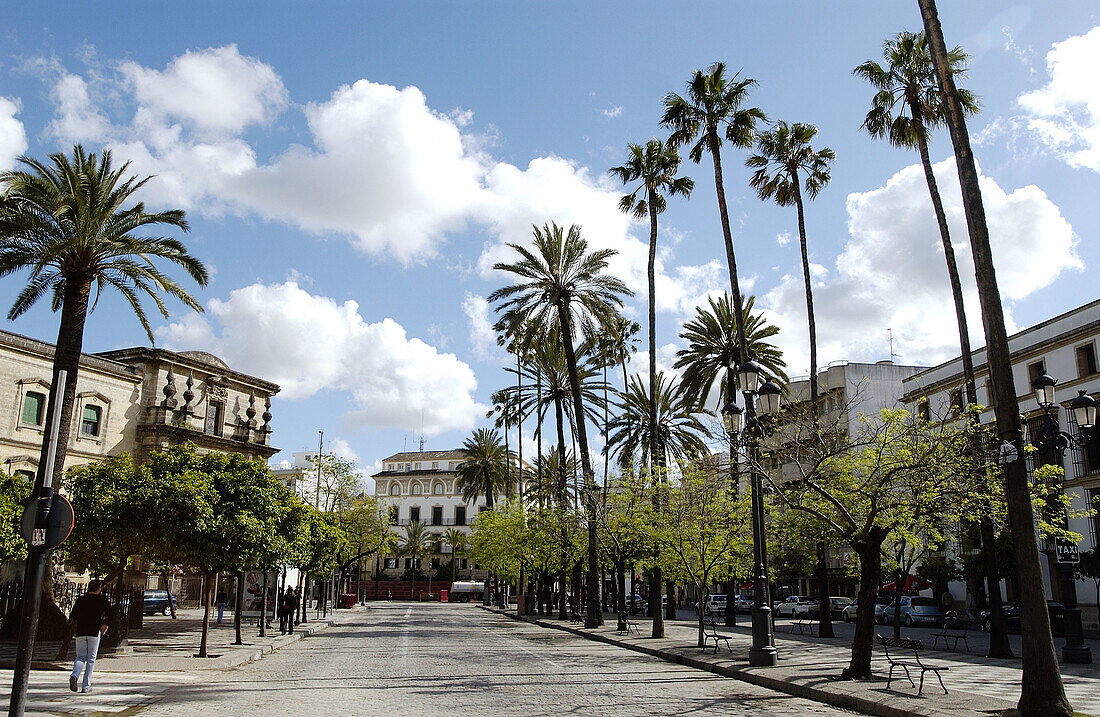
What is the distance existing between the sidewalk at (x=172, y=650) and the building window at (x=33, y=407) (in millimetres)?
12462

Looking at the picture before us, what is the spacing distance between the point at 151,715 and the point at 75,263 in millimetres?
14870

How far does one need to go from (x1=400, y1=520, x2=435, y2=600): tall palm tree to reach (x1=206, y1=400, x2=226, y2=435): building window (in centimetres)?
5415

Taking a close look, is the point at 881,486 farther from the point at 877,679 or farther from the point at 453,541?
the point at 453,541

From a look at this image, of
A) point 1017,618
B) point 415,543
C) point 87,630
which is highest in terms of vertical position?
point 415,543

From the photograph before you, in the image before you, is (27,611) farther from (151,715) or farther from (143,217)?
(143,217)

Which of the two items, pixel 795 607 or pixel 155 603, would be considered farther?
pixel 795 607

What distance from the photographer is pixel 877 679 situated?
51.1 feet

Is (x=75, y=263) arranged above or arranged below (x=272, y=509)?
above

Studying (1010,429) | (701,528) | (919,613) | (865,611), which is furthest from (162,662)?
(919,613)

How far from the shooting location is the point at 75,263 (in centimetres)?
2219

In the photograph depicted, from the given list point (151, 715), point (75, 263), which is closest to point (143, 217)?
point (75, 263)

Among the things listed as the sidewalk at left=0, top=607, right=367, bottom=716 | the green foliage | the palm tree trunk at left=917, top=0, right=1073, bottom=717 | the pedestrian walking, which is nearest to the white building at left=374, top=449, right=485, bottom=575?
the sidewalk at left=0, top=607, right=367, bottom=716

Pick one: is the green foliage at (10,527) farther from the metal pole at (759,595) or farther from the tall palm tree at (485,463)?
the tall palm tree at (485,463)

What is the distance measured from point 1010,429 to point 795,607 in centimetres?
4275
